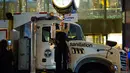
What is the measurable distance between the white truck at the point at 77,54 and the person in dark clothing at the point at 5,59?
123cm

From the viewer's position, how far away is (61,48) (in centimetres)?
1027

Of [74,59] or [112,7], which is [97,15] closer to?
[112,7]

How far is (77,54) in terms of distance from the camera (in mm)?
10742

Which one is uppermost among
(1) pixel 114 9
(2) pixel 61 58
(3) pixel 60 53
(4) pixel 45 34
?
(1) pixel 114 9

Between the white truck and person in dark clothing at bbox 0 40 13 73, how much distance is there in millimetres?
1228

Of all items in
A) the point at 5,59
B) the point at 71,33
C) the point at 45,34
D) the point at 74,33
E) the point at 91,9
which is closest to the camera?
the point at 5,59

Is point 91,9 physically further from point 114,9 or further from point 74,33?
point 74,33

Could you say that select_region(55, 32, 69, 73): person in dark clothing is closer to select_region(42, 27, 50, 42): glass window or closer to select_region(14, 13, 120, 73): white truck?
select_region(14, 13, 120, 73): white truck

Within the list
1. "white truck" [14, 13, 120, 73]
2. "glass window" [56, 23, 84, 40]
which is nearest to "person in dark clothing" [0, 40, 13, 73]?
"white truck" [14, 13, 120, 73]

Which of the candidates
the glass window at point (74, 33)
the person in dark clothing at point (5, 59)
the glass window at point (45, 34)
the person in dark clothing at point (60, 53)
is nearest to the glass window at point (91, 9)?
the glass window at point (74, 33)

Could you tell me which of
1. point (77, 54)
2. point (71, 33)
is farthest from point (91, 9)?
point (77, 54)

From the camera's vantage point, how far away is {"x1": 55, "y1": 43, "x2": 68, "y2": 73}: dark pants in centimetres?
1025

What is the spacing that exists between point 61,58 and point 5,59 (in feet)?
5.40

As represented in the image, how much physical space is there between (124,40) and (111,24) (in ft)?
11.4
